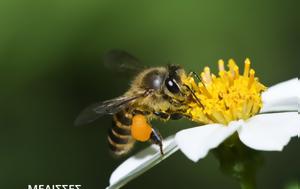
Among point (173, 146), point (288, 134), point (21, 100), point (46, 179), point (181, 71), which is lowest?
point (288, 134)

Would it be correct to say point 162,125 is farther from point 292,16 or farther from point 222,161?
point 222,161

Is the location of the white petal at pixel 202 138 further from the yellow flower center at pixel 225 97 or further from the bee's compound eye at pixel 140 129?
the bee's compound eye at pixel 140 129

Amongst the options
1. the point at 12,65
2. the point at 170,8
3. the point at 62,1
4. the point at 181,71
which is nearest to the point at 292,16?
the point at 170,8

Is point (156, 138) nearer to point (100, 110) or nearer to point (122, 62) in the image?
point (100, 110)

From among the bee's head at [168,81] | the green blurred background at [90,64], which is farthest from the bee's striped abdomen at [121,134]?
the green blurred background at [90,64]

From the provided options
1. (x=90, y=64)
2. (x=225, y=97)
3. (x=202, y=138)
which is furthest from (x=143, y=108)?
(x=90, y=64)

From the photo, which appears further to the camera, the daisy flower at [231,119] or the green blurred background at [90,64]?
the green blurred background at [90,64]
